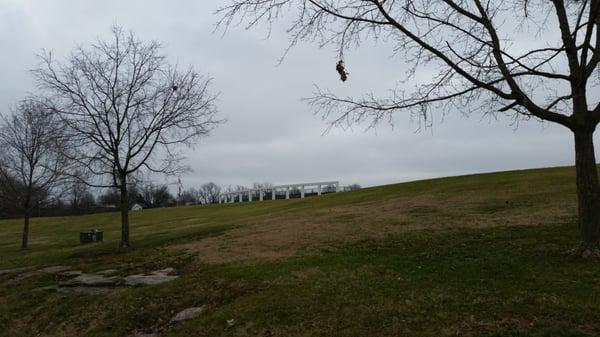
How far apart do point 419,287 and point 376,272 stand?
4.51 ft

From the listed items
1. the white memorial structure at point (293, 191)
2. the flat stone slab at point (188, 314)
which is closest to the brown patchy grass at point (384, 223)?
the flat stone slab at point (188, 314)

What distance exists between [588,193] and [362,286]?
13.0ft

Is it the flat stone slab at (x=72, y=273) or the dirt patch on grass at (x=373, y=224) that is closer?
the flat stone slab at (x=72, y=273)

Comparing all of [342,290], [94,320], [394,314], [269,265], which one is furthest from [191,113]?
[394,314]

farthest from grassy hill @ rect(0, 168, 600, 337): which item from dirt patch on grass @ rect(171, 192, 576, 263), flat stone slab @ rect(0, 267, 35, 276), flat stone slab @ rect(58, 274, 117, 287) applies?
flat stone slab @ rect(0, 267, 35, 276)

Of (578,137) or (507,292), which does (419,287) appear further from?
(578,137)

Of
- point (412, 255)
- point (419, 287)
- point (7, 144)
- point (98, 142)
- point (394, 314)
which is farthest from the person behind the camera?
point (7, 144)

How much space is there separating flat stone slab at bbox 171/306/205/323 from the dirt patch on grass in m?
3.71

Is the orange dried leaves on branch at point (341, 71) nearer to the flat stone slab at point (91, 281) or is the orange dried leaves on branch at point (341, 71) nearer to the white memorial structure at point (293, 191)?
the flat stone slab at point (91, 281)

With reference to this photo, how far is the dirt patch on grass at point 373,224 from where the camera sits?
13.3m

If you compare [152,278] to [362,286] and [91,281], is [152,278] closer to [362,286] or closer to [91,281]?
[91,281]

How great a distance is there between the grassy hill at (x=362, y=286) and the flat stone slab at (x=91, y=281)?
0.60 meters

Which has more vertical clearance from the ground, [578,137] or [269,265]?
[578,137]

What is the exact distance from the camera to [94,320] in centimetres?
890
